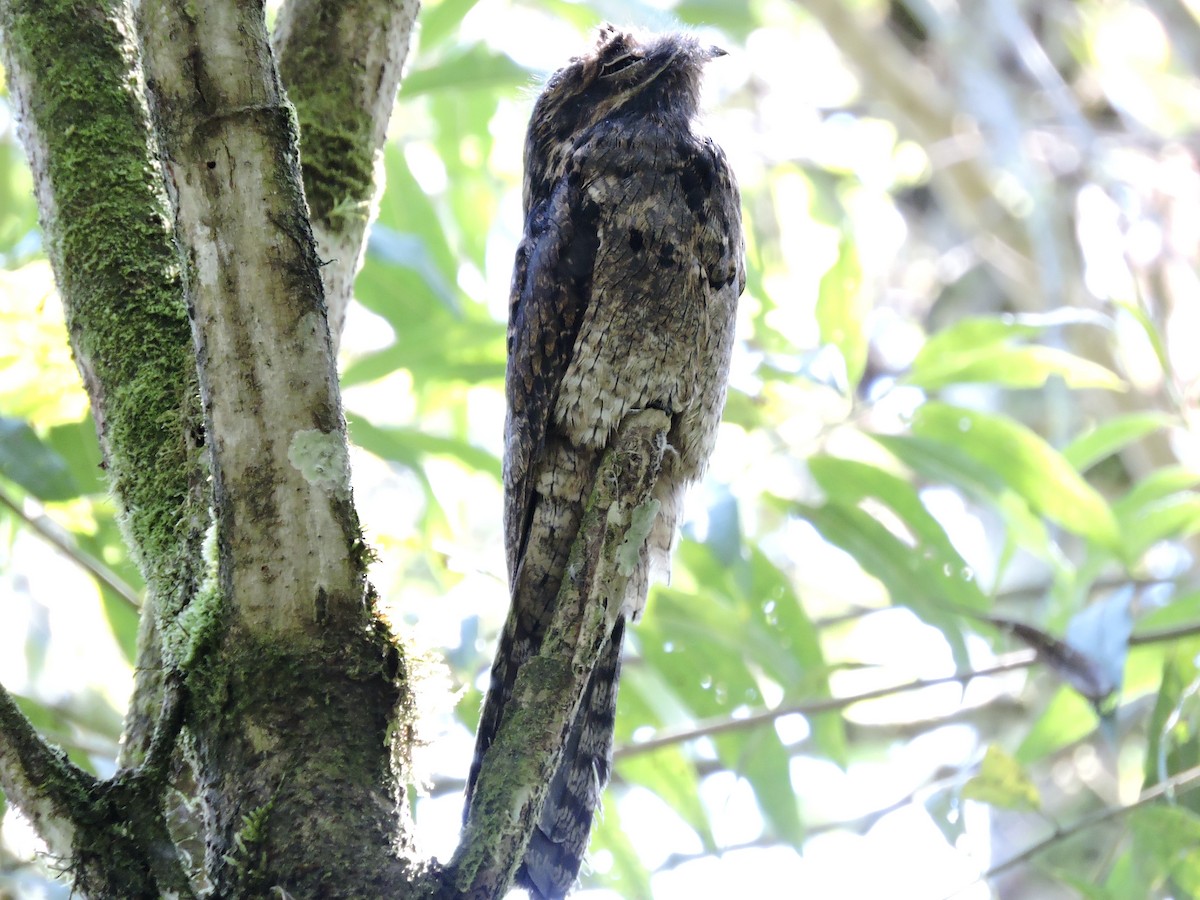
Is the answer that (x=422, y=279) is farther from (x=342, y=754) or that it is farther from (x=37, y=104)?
(x=342, y=754)

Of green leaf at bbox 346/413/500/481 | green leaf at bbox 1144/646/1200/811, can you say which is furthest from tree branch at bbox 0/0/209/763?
green leaf at bbox 1144/646/1200/811

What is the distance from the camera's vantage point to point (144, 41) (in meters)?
1.37

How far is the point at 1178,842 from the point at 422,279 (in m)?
2.33

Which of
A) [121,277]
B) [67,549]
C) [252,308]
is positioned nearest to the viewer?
[252,308]

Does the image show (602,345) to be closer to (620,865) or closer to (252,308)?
(252,308)

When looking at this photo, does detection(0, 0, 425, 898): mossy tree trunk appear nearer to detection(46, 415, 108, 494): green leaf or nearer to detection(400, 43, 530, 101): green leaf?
detection(46, 415, 108, 494): green leaf

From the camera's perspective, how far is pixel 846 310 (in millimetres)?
3193

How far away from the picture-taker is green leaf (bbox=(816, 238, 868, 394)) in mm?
3162

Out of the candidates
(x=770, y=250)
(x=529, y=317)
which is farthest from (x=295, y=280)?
(x=770, y=250)

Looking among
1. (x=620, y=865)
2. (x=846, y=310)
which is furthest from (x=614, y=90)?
(x=620, y=865)

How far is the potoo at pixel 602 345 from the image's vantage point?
86.7 inches

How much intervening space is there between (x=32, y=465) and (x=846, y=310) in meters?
2.07

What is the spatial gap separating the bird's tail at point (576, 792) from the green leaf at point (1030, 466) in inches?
54.7

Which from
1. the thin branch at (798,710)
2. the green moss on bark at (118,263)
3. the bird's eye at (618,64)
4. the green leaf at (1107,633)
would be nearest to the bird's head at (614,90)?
the bird's eye at (618,64)
